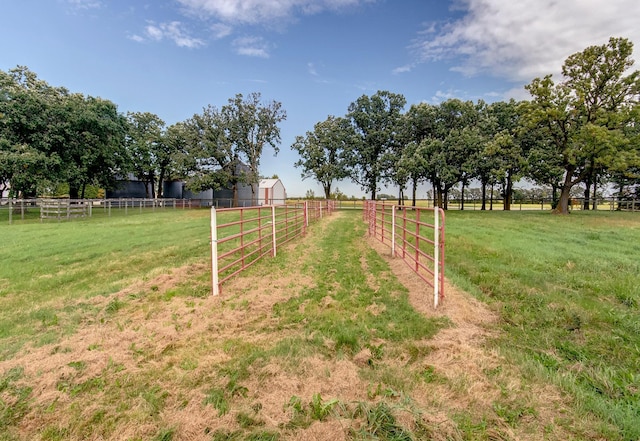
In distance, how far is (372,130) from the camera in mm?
32656

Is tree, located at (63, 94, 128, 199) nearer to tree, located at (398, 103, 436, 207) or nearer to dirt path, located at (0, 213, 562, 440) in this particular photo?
dirt path, located at (0, 213, 562, 440)

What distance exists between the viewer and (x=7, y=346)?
3.13 m

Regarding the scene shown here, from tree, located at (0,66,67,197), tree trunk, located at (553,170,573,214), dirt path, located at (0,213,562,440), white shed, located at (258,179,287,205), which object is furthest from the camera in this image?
white shed, located at (258,179,287,205)

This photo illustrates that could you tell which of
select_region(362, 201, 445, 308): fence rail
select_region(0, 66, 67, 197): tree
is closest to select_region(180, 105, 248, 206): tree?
select_region(0, 66, 67, 197): tree

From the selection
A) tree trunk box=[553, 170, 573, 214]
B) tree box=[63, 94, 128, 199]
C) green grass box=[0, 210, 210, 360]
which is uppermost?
tree box=[63, 94, 128, 199]

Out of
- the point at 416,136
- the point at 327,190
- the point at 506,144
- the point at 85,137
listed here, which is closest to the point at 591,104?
the point at 506,144

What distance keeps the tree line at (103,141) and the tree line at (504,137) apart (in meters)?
7.18

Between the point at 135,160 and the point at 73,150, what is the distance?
11493mm

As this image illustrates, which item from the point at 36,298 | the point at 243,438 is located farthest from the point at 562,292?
the point at 36,298

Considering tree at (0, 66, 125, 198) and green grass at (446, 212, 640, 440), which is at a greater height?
tree at (0, 66, 125, 198)

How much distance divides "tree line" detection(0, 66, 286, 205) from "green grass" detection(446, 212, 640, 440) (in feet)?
76.7

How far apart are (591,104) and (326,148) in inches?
890

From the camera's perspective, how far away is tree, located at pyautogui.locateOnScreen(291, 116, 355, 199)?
33.4 metres

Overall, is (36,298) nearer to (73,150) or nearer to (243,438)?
(243,438)
